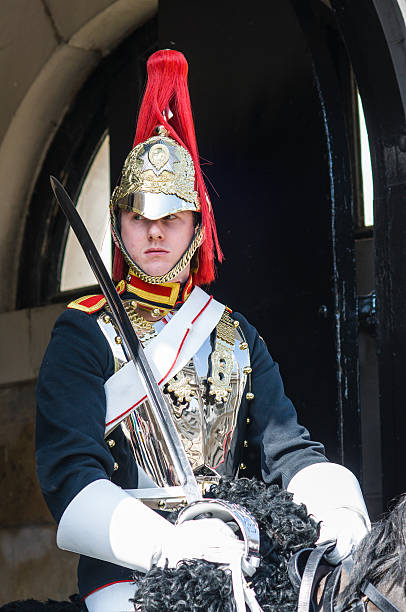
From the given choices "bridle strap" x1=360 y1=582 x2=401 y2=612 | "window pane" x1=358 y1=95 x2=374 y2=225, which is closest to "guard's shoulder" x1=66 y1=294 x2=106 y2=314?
"bridle strap" x1=360 y1=582 x2=401 y2=612

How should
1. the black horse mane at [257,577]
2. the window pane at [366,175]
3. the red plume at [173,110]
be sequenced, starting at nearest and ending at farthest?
the black horse mane at [257,577] < the red plume at [173,110] < the window pane at [366,175]

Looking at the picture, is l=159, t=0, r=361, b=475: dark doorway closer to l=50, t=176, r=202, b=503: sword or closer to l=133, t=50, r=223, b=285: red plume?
l=133, t=50, r=223, b=285: red plume

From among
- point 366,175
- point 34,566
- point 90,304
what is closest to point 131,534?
point 90,304

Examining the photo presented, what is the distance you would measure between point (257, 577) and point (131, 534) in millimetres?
284

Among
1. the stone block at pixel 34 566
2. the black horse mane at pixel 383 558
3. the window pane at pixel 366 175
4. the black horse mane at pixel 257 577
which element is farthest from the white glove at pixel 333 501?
the stone block at pixel 34 566

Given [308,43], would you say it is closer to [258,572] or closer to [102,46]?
[102,46]

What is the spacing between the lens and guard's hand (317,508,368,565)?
233cm

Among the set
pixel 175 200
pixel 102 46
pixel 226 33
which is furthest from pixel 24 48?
pixel 175 200

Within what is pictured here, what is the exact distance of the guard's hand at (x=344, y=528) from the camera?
91.8 inches

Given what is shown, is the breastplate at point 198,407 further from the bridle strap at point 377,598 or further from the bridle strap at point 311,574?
the bridle strap at point 377,598

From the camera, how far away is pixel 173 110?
303cm

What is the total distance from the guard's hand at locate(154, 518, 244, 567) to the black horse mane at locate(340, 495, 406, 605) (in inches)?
10.6

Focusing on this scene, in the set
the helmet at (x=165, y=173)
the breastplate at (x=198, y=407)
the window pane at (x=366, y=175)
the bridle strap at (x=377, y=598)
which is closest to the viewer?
the bridle strap at (x=377, y=598)

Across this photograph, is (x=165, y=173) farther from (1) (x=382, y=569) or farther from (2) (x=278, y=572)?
(1) (x=382, y=569)
